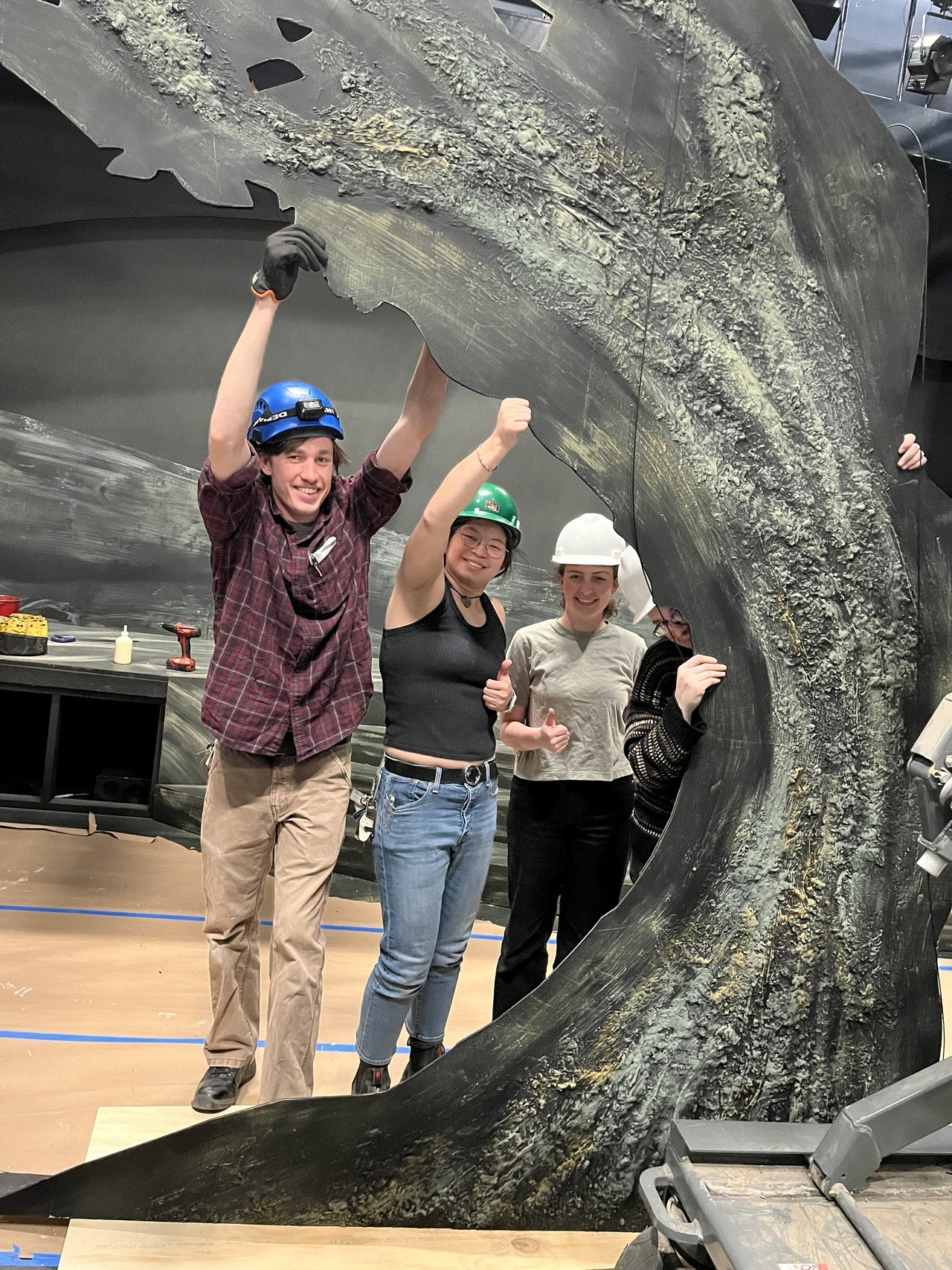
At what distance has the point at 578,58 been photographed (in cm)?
174

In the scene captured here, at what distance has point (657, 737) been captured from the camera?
194 cm

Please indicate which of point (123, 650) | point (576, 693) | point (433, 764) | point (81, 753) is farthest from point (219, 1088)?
point (81, 753)

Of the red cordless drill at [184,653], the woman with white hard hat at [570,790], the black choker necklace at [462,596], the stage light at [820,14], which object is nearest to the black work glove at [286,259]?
the black choker necklace at [462,596]

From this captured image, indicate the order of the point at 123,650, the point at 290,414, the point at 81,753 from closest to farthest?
the point at 290,414 → the point at 123,650 → the point at 81,753

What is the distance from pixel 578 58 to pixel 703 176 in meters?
0.29

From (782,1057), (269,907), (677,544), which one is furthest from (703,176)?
(269,907)

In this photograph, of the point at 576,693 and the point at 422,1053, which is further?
the point at 576,693

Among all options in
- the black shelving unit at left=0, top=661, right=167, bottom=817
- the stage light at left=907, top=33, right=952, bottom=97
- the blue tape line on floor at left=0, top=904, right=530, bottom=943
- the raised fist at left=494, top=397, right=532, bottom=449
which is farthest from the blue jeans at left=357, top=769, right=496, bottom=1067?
the black shelving unit at left=0, top=661, right=167, bottom=817

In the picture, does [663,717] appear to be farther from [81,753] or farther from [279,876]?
[81,753]

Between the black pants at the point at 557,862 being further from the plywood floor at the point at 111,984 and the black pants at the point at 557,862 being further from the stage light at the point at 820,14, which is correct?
the stage light at the point at 820,14

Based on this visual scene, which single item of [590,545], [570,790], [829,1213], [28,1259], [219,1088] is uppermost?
[590,545]

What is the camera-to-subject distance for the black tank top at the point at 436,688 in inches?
76.4

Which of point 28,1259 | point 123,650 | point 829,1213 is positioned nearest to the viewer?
point 829,1213

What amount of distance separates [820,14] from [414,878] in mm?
1792
